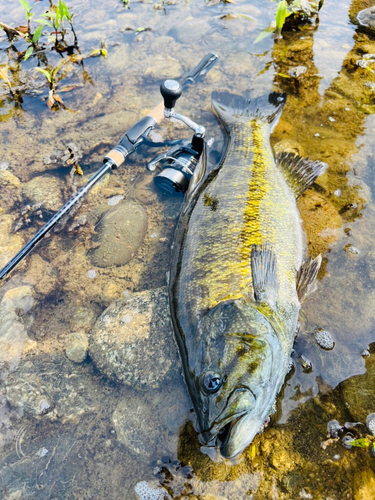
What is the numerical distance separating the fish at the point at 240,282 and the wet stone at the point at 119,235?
32.7 inches

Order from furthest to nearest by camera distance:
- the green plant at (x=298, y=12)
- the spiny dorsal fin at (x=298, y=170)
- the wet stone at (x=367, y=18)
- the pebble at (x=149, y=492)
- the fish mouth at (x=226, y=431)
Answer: the wet stone at (x=367, y=18)
the green plant at (x=298, y=12)
the spiny dorsal fin at (x=298, y=170)
the pebble at (x=149, y=492)
the fish mouth at (x=226, y=431)

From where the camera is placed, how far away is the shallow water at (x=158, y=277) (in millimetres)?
2693

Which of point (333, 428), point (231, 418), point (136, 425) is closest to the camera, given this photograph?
point (231, 418)

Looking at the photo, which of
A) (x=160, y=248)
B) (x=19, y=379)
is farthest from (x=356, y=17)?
(x=19, y=379)

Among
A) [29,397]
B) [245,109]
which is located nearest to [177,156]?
[245,109]

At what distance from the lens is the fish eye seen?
2.45 m

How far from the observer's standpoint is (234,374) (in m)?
2.47

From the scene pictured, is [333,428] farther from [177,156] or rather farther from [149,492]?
[177,156]

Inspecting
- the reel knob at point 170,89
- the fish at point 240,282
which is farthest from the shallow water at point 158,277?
the reel knob at point 170,89

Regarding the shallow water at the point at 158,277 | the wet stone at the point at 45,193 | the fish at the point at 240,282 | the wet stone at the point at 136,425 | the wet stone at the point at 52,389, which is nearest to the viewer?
the fish at the point at 240,282

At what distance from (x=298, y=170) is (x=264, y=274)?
1.87 meters

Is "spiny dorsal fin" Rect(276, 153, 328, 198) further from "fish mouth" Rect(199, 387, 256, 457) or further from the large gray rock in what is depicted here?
"fish mouth" Rect(199, 387, 256, 457)

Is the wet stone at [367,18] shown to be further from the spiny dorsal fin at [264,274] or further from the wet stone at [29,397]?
→ the wet stone at [29,397]

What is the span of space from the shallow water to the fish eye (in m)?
0.65
